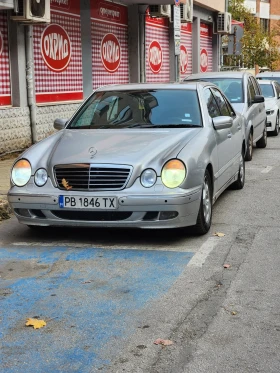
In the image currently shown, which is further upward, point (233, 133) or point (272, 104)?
point (272, 104)

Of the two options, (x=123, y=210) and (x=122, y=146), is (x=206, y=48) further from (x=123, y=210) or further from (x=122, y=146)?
(x=123, y=210)

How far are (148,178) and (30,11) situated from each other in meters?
7.72

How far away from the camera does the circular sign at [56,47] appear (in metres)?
15.0

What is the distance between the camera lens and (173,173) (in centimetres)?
637

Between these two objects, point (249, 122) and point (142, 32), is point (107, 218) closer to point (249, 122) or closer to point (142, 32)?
point (249, 122)

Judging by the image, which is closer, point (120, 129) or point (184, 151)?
point (184, 151)

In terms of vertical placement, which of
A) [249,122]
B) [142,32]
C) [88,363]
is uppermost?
[142,32]

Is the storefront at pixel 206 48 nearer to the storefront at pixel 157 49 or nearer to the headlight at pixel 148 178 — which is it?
the storefront at pixel 157 49

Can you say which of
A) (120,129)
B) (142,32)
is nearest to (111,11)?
(142,32)

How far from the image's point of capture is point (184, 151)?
6570 mm

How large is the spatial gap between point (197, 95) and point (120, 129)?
1.09m

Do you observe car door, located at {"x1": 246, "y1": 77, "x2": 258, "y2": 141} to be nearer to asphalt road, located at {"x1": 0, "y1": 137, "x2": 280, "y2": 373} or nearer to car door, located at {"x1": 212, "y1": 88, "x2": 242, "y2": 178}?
car door, located at {"x1": 212, "y1": 88, "x2": 242, "y2": 178}

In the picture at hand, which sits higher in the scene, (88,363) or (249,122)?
(249,122)

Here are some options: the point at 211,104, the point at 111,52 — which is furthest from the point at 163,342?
the point at 111,52
